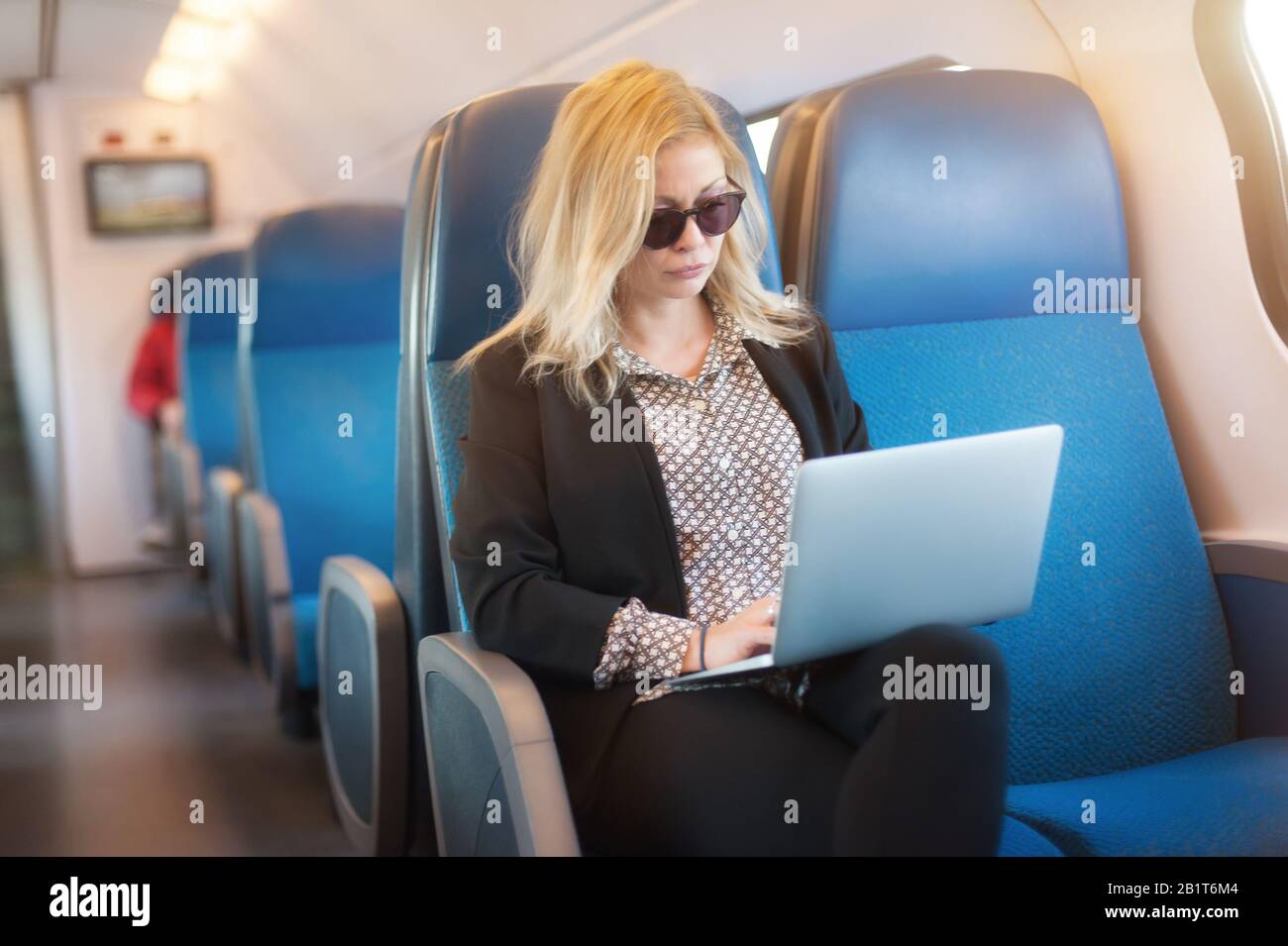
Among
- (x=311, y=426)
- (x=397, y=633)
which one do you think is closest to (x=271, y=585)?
(x=311, y=426)

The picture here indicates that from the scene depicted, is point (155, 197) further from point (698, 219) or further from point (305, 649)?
point (698, 219)

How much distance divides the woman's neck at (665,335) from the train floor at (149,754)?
1437 mm

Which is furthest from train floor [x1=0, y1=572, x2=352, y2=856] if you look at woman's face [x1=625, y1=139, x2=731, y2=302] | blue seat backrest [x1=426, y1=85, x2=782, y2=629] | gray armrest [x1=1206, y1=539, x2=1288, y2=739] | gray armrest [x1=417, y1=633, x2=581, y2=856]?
gray armrest [x1=1206, y1=539, x2=1288, y2=739]

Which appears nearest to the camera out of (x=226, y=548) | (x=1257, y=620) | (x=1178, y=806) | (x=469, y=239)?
(x=1178, y=806)

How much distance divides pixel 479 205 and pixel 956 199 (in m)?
0.73

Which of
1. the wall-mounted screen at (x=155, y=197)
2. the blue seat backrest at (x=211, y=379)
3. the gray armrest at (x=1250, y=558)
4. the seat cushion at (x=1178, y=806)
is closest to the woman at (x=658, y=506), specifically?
the seat cushion at (x=1178, y=806)

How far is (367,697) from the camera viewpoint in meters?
2.12

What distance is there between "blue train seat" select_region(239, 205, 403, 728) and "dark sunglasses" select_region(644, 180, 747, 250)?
1.58m

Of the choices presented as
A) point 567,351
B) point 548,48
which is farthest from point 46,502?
point 567,351

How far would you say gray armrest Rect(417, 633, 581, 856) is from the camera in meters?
1.32
